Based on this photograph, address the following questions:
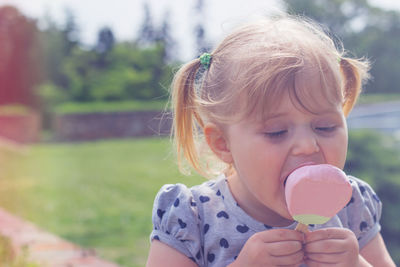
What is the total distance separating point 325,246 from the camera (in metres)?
1.31

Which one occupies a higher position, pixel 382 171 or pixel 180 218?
pixel 180 218

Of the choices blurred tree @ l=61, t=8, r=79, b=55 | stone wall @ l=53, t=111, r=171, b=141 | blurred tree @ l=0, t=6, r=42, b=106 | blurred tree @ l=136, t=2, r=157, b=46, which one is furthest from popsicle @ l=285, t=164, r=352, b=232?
blurred tree @ l=0, t=6, r=42, b=106

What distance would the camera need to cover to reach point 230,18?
176 cm

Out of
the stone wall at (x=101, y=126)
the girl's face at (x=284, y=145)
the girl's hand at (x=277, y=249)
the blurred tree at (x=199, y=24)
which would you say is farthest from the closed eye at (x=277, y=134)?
the stone wall at (x=101, y=126)

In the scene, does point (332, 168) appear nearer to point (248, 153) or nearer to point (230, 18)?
point (248, 153)

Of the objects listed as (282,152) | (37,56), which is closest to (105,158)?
(37,56)

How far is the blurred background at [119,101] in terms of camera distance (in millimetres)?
3406

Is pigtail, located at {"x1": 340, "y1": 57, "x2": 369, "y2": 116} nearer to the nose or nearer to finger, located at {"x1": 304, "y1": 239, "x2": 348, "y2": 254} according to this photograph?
the nose

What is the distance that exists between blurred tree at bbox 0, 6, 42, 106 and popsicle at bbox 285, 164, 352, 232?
6.00 m

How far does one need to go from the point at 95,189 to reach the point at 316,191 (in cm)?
447

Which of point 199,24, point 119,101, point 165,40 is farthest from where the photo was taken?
point 119,101

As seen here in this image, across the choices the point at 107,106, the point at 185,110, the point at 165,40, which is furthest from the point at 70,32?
the point at 185,110

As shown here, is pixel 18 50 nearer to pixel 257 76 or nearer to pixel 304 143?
pixel 257 76

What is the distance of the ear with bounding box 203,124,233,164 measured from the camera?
1.56 metres
